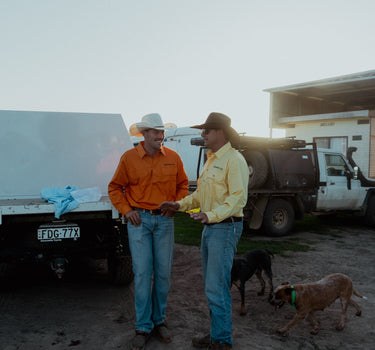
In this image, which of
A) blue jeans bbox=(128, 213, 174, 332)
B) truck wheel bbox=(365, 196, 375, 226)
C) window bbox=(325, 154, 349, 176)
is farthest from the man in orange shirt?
truck wheel bbox=(365, 196, 375, 226)

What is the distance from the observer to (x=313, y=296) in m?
3.93

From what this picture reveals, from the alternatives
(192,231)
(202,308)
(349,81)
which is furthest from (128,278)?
(349,81)

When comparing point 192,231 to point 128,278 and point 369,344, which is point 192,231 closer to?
point 128,278

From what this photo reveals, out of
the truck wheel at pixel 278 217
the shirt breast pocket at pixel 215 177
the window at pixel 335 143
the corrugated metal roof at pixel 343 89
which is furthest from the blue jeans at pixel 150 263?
the corrugated metal roof at pixel 343 89

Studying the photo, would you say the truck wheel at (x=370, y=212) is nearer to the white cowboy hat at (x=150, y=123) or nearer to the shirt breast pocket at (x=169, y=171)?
the shirt breast pocket at (x=169, y=171)

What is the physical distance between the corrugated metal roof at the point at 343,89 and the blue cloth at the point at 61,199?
1660cm

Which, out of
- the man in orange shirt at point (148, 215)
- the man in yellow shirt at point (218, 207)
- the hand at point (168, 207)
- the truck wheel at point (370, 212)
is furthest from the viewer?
the truck wheel at point (370, 212)

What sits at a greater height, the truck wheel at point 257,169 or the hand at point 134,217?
the truck wheel at point 257,169

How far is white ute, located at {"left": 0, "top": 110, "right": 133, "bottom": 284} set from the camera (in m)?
4.35

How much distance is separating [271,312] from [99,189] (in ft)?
8.45

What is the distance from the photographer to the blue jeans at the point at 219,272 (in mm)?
3240

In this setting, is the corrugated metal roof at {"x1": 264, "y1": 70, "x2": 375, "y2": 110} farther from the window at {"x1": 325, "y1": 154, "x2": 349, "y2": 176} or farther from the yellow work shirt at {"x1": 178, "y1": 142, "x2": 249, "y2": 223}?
the yellow work shirt at {"x1": 178, "y1": 142, "x2": 249, "y2": 223}

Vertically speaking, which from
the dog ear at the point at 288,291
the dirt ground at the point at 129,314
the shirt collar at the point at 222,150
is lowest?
the dirt ground at the point at 129,314

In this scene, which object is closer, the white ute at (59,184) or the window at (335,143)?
the white ute at (59,184)
